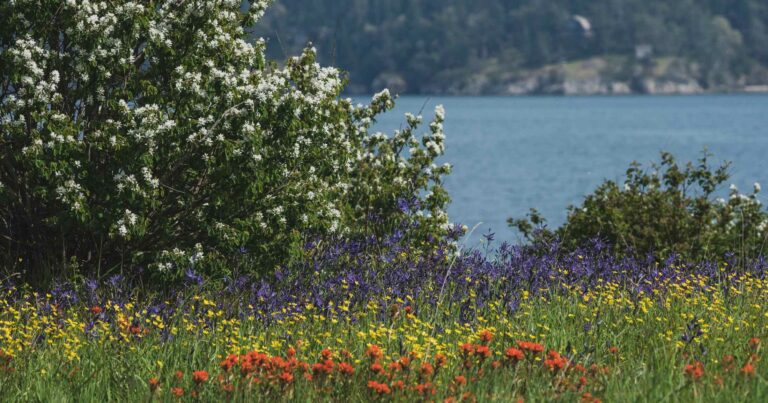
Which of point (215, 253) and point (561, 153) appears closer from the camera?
point (215, 253)

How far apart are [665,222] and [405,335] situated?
6162 mm

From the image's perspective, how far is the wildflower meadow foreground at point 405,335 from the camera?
5.72 meters

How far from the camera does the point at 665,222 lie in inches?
491

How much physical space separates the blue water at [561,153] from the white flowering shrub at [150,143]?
10.2 feet

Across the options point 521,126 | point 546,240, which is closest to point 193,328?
point 546,240

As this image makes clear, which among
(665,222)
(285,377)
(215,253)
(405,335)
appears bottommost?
(405,335)

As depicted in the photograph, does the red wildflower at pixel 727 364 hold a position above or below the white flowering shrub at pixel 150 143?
below

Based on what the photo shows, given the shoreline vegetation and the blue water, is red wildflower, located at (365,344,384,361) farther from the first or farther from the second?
the blue water

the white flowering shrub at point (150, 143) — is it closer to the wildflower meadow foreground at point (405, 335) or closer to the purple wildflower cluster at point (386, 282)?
the purple wildflower cluster at point (386, 282)

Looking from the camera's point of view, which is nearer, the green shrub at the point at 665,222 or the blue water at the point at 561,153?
the green shrub at the point at 665,222

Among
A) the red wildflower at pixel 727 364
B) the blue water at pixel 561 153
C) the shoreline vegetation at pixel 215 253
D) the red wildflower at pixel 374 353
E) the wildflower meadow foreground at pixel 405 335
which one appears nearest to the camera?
the red wildflower at pixel 374 353

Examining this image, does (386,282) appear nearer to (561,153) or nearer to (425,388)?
(425,388)

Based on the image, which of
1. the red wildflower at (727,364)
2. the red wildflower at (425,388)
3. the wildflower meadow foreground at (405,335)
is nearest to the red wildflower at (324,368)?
the wildflower meadow foreground at (405,335)

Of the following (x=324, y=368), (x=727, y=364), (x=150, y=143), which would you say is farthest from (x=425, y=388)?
(x=150, y=143)
